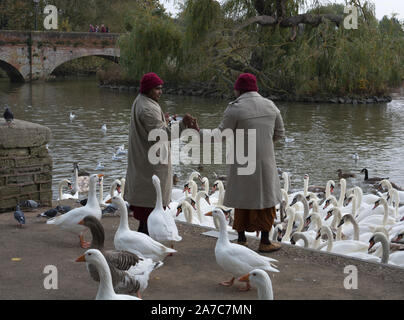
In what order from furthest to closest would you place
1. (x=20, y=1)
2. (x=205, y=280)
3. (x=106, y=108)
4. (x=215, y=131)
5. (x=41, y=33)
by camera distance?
1. (x=20, y=1)
2. (x=41, y=33)
3. (x=106, y=108)
4. (x=215, y=131)
5. (x=205, y=280)

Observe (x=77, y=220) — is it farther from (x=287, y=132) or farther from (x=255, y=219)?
(x=287, y=132)

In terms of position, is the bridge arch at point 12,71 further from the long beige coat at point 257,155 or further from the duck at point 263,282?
the duck at point 263,282

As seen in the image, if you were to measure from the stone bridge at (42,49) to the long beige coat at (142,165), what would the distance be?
31475mm

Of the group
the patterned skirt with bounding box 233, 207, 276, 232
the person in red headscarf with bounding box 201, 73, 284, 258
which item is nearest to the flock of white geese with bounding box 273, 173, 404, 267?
the patterned skirt with bounding box 233, 207, 276, 232

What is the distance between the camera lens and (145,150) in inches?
199

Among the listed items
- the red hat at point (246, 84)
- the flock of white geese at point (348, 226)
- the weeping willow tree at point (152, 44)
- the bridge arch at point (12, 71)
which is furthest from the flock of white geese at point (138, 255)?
the bridge arch at point (12, 71)

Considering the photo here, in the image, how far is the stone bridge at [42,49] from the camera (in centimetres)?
3566

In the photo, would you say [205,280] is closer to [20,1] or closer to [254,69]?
[254,69]

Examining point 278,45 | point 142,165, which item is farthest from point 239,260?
point 278,45

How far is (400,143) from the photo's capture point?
15938 mm

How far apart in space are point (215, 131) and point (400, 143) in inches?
477

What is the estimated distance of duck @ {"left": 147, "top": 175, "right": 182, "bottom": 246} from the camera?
4.83 m

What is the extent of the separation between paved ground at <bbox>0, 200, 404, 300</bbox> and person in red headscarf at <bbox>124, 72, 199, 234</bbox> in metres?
0.52
